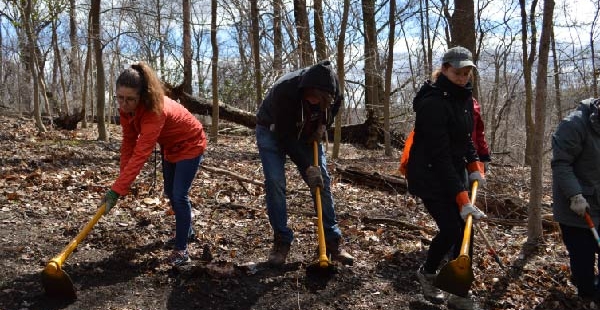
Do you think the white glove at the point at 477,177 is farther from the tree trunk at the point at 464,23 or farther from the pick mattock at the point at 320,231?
the tree trunk at the point at 464,23

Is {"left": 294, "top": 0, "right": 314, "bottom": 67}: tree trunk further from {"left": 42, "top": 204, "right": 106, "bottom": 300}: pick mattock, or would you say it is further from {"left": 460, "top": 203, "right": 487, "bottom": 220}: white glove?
{"left": 42, "top": 204, "right": 106, "bottom": 300}: pick mattock

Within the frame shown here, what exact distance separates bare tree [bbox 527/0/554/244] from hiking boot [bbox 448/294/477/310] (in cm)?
161

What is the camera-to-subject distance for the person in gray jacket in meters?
3.55

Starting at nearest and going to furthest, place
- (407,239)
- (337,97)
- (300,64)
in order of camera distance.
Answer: (337,97)
(407,239)
(300,64)

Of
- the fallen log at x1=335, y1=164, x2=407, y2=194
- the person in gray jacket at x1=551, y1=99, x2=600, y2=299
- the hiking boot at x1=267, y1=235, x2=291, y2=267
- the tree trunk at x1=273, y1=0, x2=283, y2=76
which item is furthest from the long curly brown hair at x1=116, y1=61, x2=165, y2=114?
the tree trunk at x1=273, y1=0, x2=283, y2=76

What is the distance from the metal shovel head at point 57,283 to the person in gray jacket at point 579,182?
11.4ft

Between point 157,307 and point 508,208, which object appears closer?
point 157,307

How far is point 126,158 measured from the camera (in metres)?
4.05

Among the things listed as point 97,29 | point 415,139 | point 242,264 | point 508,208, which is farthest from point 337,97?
point 97,29

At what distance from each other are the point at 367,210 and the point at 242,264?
93.9 inches

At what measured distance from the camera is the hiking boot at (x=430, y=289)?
3.58m

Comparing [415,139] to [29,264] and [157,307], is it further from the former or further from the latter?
[29,264]

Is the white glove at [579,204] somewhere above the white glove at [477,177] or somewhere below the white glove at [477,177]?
below

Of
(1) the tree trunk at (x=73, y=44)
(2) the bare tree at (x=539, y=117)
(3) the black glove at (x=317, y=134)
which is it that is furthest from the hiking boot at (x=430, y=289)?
(1) the tree trunk at (x=73, y=44)
